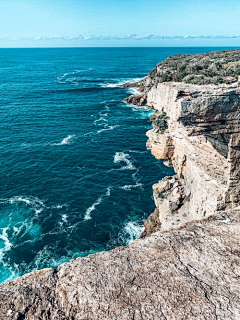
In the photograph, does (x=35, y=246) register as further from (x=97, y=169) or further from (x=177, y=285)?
(x=177, y=285)

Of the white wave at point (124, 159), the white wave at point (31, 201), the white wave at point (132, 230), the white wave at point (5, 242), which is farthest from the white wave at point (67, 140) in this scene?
the white wave at point (132, 230)

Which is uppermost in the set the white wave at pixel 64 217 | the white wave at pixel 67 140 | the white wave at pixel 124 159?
the white wave at pixel 67 140

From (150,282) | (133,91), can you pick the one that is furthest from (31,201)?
(133,91)

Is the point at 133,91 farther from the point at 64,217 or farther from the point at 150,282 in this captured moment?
the point at 150,282

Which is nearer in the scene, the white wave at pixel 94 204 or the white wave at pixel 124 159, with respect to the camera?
the white wave at pixel 94 204

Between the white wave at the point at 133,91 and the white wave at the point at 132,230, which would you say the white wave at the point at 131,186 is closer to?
the white wave at the point at 132,230

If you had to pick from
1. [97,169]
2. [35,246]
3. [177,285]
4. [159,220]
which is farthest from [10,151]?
[177,285]

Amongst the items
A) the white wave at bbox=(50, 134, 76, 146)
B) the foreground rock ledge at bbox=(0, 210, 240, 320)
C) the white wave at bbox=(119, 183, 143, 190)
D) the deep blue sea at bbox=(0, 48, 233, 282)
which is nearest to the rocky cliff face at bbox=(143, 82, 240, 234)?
the deep blue sea at bbox=(0, 48, 233, 282)
